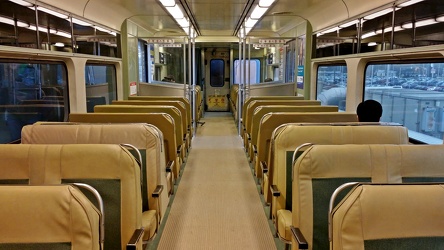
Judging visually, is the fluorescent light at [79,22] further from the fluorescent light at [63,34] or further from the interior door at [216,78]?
the interior door at [216,78]

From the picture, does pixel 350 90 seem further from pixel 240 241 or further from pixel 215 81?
pixel 215 81

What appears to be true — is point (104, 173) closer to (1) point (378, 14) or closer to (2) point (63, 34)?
(2) point (63, 34)

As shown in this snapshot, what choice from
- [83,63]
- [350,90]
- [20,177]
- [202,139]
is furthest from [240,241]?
[202,139]

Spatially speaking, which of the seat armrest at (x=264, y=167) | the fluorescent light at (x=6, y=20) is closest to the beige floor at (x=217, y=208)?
the seat armrest at (x=264, y=167)

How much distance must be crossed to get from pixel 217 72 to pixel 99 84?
7.56 metres

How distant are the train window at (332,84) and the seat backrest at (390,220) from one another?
4242 millimetres

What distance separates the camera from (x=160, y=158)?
2912 mm

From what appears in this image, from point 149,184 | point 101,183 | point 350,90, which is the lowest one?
point 149,184

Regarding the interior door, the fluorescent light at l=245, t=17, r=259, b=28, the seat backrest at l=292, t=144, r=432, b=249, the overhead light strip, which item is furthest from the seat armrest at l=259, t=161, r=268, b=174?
the interior door

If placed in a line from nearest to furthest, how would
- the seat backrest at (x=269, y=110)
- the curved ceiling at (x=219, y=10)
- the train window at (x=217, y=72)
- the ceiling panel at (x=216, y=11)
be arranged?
the seat backrest at (x=269, y=110) < the curved ceiling at (x=219, y=10) < the ceiling panel at (x=216, y=11) < the train window at (x=217, y=72)

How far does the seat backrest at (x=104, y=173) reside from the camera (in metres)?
2.11

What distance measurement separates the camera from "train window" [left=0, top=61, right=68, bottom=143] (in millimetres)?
3541

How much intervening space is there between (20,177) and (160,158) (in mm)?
1026

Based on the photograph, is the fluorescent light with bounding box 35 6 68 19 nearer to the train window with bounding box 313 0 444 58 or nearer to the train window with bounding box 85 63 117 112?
the train window with bounding box 85 63 117 112
